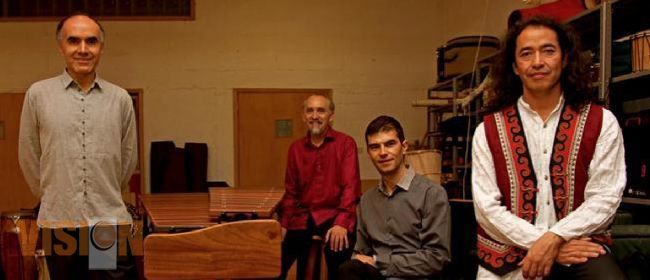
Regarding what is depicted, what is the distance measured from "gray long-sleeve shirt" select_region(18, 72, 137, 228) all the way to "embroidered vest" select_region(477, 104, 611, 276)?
3.97ft

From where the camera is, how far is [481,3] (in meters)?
5.35

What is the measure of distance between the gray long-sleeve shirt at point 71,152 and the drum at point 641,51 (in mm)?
2078

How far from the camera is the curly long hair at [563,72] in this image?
5.89ft

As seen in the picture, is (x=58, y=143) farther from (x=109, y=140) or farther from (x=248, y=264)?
(x=248, y=264)

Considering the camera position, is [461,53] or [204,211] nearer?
[204,211]

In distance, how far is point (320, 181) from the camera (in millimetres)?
3139

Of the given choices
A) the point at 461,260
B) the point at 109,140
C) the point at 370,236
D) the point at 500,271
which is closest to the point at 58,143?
the point at 109,140

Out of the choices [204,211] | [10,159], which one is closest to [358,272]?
[204,211]

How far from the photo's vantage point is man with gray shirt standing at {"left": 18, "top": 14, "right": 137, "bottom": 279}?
1940 millimetres

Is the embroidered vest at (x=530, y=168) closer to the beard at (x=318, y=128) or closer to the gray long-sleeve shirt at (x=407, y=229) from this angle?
the gray long-sleeve shirt at (x=407, y=229)

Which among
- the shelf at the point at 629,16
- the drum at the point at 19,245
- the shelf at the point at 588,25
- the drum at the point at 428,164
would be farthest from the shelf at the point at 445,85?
the drum at the point at 19,245

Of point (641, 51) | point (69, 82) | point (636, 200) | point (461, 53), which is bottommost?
point (636, 200)

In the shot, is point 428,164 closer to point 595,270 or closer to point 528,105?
point 528,105

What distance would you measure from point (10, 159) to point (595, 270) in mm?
5902
